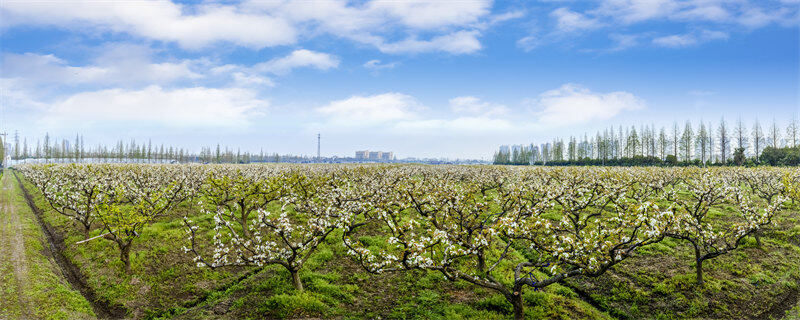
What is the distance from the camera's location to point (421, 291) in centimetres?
1666

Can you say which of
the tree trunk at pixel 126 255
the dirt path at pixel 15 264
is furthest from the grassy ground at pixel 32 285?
the tree trunk at pixel 126 255

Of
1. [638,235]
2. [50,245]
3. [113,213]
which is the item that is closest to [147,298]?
[113,213]

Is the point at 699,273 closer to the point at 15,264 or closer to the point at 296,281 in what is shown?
the point at 296,281

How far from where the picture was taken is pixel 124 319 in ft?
48.7

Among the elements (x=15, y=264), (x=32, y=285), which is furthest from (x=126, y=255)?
(x=15, y=264)

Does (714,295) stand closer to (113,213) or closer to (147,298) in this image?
(147,298)

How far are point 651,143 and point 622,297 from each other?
15474 centimetres

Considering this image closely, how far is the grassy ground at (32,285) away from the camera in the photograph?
1435cm

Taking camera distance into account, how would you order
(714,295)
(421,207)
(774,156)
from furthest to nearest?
(774,156) → (421,207) → (714,295)

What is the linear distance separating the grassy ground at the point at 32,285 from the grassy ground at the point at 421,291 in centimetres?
129

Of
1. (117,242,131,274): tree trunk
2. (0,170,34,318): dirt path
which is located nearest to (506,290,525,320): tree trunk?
(0,170,34,318): dirt path

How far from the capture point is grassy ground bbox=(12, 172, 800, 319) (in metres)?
14.8

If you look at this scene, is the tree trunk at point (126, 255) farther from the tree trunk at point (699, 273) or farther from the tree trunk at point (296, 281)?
the tree trunk at point (699, 273)

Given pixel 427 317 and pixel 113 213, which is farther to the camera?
pixel 113 213
